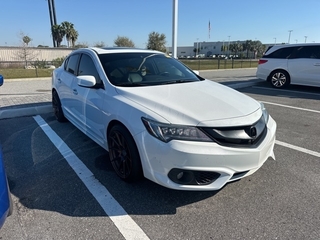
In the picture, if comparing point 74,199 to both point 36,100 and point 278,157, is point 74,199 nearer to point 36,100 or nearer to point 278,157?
point 278,157

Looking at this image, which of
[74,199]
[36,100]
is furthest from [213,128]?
[36,100]

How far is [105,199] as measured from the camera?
2.51 metres


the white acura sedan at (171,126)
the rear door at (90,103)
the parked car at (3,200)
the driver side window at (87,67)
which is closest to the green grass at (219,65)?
the driver side window at (87,67)

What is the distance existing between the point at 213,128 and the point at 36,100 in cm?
630

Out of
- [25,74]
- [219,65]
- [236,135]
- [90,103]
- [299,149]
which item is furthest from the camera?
[219,65]

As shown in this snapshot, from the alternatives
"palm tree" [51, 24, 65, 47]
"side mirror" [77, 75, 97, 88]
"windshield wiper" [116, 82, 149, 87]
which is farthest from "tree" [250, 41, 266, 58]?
"side mirror" [77, 75, 97, 88]

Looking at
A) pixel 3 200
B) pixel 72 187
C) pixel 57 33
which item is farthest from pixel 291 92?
pixel 57 33

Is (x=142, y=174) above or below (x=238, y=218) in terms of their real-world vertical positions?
above

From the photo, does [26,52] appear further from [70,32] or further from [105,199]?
[105,199]

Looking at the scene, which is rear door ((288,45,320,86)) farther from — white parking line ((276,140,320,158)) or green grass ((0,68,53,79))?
green grass ((0,68,53,79))

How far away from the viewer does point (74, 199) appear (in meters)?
2.51

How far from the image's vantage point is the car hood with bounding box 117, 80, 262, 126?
87.5 inches

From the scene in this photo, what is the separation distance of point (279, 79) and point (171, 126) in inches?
342

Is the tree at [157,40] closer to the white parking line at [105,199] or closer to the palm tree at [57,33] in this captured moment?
the palm tree at [57,33]
